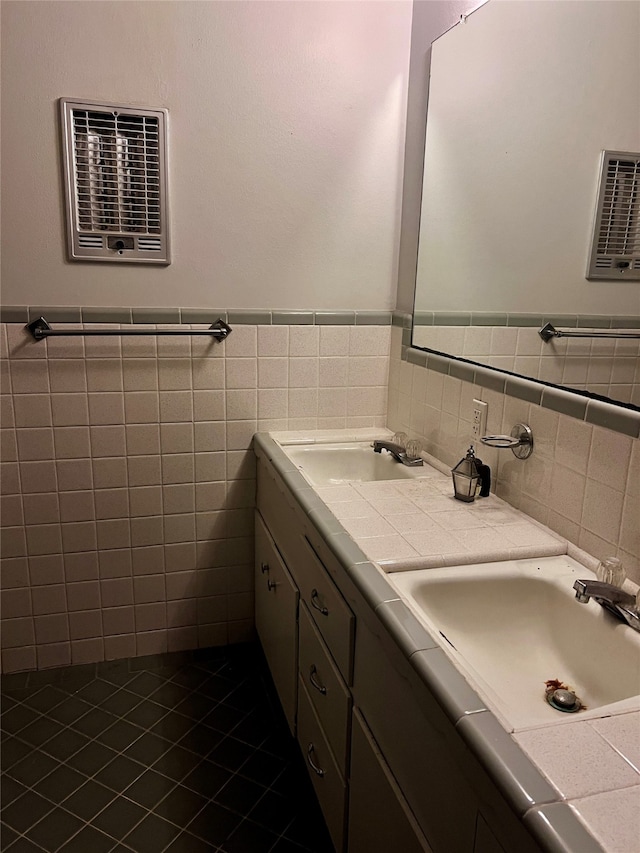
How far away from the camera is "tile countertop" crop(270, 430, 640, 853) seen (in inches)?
26.9

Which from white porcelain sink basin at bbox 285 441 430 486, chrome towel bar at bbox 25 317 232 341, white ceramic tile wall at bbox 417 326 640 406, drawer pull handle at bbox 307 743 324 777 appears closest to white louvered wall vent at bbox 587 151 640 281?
white ceramic tile wall at bbox 417 326 640 406

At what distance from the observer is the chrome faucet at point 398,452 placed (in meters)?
1.89

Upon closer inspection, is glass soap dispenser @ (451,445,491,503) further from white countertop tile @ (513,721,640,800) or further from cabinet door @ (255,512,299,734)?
white countertop tile @ (513,721,640,800)

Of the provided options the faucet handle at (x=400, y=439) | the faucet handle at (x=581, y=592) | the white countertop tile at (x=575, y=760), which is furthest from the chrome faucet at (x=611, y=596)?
the faucet handle at (x=400, y=439)

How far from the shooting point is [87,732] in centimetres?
193

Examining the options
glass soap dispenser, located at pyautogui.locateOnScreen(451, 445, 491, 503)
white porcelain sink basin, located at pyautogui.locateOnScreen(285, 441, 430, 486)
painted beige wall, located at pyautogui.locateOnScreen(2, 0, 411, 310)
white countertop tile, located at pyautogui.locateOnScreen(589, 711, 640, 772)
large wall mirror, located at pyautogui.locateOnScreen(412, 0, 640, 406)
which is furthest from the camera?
white porcelain sink basin, located at pyautogui.locateOnScreen(285, 441, 430, 486)

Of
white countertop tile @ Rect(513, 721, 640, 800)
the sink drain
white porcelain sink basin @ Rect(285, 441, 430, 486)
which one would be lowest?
the sink drain

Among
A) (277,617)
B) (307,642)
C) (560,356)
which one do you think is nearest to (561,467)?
(560,356)

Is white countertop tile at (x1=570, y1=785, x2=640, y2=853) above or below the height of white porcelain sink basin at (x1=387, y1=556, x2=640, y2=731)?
above

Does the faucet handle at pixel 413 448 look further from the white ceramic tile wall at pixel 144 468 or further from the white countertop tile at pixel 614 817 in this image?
the white countertop tile at pixel 614 817

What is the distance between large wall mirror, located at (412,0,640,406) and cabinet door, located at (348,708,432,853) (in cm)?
78

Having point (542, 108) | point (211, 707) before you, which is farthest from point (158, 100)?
point (211, 707)

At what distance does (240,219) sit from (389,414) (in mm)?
817

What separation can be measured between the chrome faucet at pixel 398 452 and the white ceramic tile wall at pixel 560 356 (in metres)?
0.33
